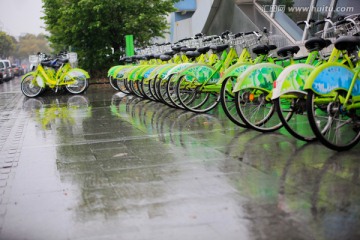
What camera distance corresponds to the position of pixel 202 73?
8.72 m

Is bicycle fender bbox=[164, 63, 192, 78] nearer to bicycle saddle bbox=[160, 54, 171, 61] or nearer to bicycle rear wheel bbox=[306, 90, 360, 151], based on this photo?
bicycle saddle bbox=[160, 54, 171, 61]

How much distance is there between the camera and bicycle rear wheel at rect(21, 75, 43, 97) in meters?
15.6

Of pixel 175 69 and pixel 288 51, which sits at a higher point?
pixel 288 51

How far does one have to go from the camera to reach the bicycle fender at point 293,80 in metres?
5.48

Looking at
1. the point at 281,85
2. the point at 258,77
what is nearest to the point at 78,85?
the point at 258,77

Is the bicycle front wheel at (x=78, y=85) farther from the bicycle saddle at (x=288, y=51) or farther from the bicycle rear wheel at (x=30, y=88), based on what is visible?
the bicycle saddle at (x=288, y=51)

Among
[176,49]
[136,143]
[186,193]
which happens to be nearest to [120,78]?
[176,49]

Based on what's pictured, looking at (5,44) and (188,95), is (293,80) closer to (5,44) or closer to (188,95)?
(188,95)

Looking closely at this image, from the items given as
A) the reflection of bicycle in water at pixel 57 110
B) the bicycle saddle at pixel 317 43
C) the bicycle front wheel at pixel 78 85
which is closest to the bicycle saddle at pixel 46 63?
the bicycle front wheel at pixel 78 85

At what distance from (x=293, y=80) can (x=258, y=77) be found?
3.41 feet

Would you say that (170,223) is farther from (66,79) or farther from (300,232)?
(66,79)

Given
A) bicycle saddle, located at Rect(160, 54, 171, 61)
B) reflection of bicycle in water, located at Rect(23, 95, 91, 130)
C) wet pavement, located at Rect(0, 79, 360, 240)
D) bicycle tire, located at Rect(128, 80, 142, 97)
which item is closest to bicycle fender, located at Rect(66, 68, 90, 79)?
reflection of bicycle in water, located at Rect(23, 95, 91, 130)

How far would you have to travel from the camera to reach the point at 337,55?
5.54 m

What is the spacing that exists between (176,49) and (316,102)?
248 inches
